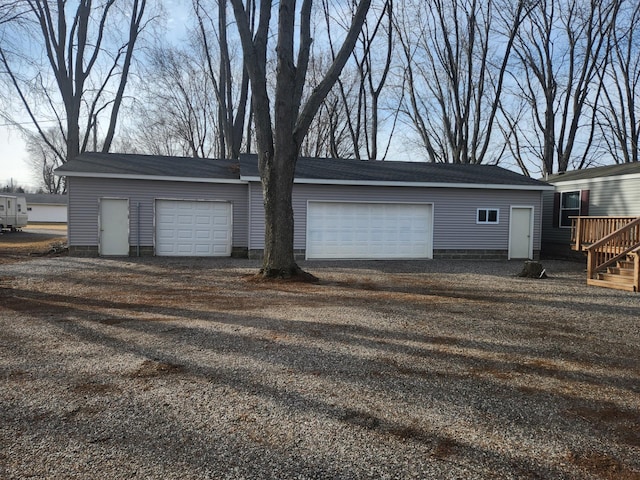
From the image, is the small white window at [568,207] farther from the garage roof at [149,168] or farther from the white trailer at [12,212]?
the white trailer at [12,212]

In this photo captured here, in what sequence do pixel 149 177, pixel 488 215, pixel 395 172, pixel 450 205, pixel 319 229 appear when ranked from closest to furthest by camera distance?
pixel 149 177 → pixel 319 229 → pixel 450 205 → pixel 488 215 → pixel 395 172

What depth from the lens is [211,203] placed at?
43.2 ft

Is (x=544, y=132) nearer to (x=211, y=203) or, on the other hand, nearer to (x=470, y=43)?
(x=470, y=43)

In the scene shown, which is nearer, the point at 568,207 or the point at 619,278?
the point at 619,278

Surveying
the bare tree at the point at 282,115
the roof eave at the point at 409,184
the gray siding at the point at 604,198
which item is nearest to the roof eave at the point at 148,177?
the roof eave at the point at 409,184

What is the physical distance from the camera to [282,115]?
8.57m

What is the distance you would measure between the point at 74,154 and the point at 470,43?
61.3 feet

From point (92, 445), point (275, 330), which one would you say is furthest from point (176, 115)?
point (92, 445)

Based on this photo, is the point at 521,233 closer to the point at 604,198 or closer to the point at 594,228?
the point at 604,198

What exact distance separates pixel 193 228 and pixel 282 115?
19.8 ft

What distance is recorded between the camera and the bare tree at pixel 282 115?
8.50 m

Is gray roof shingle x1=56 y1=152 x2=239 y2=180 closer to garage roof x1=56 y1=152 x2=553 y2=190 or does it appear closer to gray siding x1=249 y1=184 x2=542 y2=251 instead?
garage roof x1=56 y1=152 x2=553 y2=190

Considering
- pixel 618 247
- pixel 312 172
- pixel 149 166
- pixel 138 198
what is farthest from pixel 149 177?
pixel 618 247

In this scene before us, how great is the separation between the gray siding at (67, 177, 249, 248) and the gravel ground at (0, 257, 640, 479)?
6.11 metres
